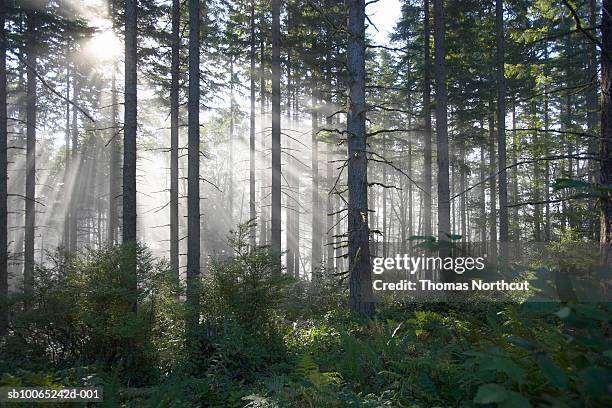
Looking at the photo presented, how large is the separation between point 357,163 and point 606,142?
5243mm

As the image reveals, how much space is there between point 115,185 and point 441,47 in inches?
868

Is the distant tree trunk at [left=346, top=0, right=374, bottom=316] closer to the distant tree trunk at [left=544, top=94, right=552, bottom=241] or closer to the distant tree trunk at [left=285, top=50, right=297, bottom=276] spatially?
the distant tree trunk at [left=285, top=50, right=297, bottom=276]

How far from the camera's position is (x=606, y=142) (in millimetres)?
4082

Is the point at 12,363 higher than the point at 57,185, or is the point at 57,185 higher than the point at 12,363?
the point at 57,185

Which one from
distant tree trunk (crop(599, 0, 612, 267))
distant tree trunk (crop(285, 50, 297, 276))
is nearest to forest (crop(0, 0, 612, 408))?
distant tree trunk (crop(599, 0, 612, 267))

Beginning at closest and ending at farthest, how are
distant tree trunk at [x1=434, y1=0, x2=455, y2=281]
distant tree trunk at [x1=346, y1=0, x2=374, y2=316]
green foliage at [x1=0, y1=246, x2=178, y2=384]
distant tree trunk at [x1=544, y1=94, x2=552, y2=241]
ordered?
green foliage at [x1=0, y1=246, x2=178, y2=384]
distant tree trunk at [x1=346, y1=0, x2=374, y2=316]
distant tree trunk at [x1=434, y1=0, x2=455, y2=281]
distant tree trunk at [x1=544, y1=94, x2=552, y2=241]

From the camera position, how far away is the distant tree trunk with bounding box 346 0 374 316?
8938 millimetres

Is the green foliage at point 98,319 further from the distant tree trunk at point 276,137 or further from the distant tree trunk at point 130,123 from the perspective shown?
the distant tree trunk at point 276,137

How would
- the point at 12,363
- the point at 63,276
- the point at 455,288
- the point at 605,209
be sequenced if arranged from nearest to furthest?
1. the point at 605,209
2. the point at 12,363
3. the point at 63,276
4. the point at 455,288

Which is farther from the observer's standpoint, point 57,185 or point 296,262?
point 57,185

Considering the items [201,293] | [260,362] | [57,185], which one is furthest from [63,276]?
[57,185]

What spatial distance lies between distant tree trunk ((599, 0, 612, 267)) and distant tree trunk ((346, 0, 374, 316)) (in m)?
4.99

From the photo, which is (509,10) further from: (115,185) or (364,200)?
(115,185)

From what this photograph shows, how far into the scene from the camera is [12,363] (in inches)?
252
